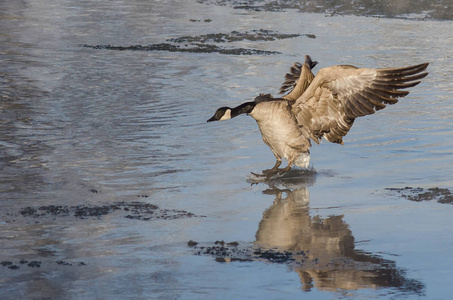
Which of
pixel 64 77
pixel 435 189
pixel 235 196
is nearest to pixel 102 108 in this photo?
pixel 64 77

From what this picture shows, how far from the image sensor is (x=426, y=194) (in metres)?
8.30

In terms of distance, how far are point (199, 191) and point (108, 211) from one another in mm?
1138

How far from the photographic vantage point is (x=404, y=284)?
228 inches

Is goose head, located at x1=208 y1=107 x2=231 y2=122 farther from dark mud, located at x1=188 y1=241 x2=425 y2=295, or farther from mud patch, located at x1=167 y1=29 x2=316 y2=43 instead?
mud patch, located at x1=167 y1=29 x2=316 y2=43

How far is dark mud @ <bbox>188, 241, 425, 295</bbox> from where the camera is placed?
19.0 feet

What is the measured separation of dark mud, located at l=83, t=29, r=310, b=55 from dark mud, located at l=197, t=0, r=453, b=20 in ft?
19.3

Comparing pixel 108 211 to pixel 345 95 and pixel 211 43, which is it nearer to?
pixel 345 95

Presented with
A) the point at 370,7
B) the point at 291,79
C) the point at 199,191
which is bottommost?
the point at 199,191

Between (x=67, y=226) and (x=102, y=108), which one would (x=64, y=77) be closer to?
(x=102, y=108)

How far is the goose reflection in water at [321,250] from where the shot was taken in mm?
5816

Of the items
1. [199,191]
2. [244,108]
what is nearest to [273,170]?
[244,108]

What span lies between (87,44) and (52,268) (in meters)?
15.7

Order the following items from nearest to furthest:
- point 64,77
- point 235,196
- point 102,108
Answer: point 235,196, point 102,108, point 64,77

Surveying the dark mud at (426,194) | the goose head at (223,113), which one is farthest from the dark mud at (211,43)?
the dark mud at (426,194)
